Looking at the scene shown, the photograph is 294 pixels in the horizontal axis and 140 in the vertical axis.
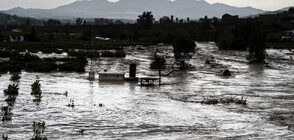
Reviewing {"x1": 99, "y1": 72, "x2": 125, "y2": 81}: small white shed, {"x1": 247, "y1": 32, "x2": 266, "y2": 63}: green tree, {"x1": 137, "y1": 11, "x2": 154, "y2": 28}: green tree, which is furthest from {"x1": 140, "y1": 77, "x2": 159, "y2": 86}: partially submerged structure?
{"x1": 137, "y1": 11, "x2": 154, "y2": 28}: green tree

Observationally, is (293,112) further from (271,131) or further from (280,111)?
(271,131)

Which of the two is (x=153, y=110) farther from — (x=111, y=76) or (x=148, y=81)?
(x=111, y=76)

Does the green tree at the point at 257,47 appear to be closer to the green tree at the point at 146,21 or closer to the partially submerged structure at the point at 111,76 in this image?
the partially submerged structure at the point at 111,76

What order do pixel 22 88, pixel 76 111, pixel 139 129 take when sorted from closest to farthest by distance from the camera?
pixel 139 129
pixel 76 111
pixel 22 88

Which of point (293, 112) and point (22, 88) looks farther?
point (22, 88)

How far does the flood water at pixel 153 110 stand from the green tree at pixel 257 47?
14.7 m

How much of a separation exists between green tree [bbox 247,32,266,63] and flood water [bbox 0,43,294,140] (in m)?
14.7

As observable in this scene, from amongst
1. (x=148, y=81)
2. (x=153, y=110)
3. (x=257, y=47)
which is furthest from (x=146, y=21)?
(x=153, y=110)

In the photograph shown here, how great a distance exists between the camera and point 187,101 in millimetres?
20062

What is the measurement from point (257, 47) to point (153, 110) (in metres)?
28.8

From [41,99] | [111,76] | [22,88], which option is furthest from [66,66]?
[41,99]

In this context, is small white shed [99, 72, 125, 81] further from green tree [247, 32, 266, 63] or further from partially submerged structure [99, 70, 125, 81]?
green tree [247, 32, 266, 63]

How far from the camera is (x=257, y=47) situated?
43375 mm

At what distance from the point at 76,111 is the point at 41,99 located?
3211 mm
